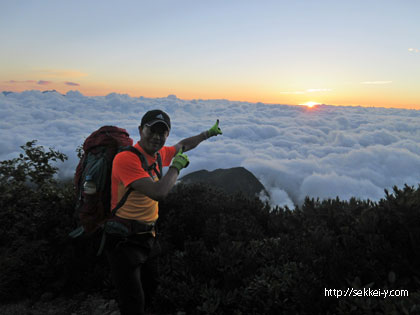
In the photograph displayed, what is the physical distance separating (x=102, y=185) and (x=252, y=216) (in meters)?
3.61

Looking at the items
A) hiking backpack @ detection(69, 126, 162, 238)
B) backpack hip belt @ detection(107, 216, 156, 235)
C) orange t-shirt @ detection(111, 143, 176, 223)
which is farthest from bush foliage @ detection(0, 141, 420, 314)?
hiking backpack @ detection(69, 126, 162, 238)

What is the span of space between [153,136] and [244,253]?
2348 millimetres

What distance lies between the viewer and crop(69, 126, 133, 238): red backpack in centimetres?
269

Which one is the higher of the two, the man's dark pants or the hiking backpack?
the hiking backpack

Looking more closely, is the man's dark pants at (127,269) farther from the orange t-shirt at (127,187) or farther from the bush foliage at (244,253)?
the bush foliage at (244,253)

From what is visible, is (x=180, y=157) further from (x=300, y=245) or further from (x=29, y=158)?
(x=29, y=158)

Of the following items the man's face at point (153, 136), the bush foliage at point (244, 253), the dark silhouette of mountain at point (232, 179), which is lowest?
the dark silhouette of mountain at point (232, 179)

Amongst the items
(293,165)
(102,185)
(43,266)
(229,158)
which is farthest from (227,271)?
(293,165)

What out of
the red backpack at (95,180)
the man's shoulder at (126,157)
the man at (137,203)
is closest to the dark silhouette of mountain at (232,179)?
the red backpack at (95,180)

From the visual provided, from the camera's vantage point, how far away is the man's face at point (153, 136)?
2.70 m

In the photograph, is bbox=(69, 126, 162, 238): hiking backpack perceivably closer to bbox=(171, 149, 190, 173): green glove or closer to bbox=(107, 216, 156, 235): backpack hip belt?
bbox=(107, 216, 156, 235): backpack hip belt

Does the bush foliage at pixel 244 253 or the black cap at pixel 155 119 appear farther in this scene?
the bush foliage at pixel 244 253

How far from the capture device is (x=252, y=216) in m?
5.64

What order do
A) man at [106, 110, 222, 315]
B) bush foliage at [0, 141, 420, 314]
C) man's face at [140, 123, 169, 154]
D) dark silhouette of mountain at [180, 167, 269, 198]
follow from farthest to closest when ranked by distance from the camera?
dark silhouette of mountain at [180, 167, 269, 198]
bush foliage at [0, 141, 420, 314]
man's face at [140, 123, 169, 154]
man at [106, 110, 222, 315]
